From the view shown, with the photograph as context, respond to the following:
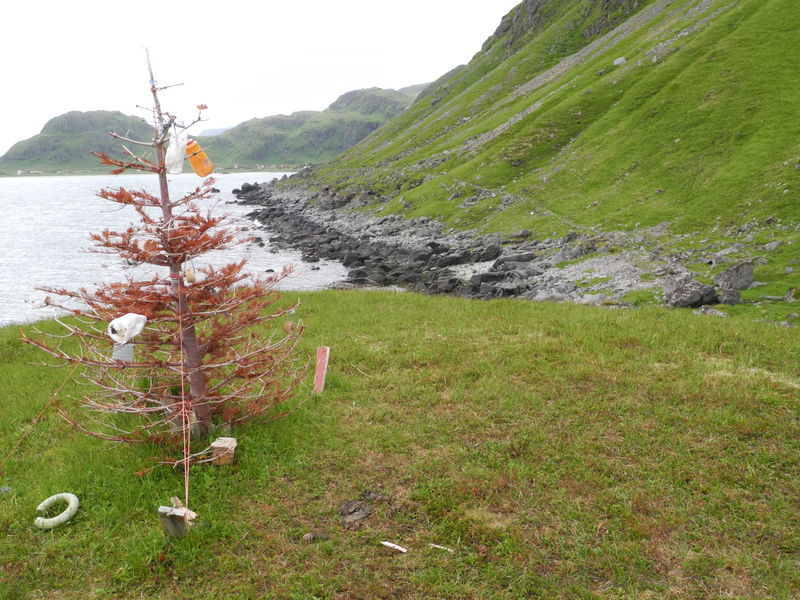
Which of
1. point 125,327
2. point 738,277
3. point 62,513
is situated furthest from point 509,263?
point 62,513

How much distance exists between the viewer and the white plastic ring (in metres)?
6.96

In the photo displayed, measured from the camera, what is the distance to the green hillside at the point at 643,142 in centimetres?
3481

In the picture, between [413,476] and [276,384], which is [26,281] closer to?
[276,384]

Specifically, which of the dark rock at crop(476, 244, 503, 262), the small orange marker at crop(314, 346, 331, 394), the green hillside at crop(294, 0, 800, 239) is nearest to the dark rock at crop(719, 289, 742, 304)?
the green hillside at crop(294, 0, 800, 239)

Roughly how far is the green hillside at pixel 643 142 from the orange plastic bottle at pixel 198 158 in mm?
31261

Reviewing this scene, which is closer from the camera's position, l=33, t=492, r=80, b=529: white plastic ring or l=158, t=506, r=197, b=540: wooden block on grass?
l=158, t=506, r=197, b=540: wooden block on grass

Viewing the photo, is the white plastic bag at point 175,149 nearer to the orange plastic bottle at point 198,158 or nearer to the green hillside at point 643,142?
the orange plastic bottle at point 198,158

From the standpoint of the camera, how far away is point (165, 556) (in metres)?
6.34

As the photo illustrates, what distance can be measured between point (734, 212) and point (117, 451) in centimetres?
3639

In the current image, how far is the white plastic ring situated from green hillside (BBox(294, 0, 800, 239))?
111ft

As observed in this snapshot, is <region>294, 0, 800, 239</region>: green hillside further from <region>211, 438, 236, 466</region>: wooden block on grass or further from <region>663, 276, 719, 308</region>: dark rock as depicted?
<region>211, 438, 236, 466</region>: wooden block on grass

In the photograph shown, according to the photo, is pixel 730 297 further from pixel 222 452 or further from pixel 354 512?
pixel 222 452

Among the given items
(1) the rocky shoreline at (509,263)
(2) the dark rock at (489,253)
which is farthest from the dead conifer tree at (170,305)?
(2) the dark rock at (489,253)

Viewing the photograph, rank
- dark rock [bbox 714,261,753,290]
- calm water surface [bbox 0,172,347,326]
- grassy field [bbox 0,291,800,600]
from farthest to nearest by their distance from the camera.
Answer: calm water surface [bbox 0,172,347,326], dark rock [bbox 714,261,753,290], grassy field [bbox 0,291,800,600]
